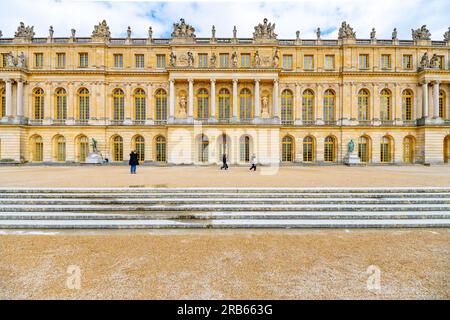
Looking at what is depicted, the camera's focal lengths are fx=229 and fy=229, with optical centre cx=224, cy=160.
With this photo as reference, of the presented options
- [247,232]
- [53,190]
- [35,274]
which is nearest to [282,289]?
[247,232]

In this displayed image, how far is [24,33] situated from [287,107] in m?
36.9

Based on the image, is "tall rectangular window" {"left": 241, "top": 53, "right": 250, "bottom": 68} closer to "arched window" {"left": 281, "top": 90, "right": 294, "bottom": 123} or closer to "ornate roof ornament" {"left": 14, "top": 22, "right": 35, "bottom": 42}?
"arched window" {"left": 281, "top": 90, "right": 294, "bottom": 123}

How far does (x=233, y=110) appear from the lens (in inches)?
1166

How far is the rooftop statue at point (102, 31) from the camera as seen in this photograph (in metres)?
30.5

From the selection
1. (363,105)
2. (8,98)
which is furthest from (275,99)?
(8,98)

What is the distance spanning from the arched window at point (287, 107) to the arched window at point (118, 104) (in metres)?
21.7

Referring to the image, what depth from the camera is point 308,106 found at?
3158 cm

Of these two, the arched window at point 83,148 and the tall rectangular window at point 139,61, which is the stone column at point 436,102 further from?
the arched window at point 83,148

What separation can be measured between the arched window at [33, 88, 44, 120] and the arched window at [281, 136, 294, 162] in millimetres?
32756

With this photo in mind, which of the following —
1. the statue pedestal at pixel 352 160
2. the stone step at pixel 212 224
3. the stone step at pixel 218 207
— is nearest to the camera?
the stone step at pixel 212 224

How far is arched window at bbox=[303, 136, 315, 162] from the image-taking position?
103 feet

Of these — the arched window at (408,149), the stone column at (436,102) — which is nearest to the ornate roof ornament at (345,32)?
the stone column at (436,102)

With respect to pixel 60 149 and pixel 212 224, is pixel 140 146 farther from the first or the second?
pixel 212 224

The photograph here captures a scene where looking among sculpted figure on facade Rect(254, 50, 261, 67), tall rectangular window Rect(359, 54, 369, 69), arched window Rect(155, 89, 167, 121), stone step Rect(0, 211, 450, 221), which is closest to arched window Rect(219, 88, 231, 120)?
sculpted figure on facade Rect(254, 50, 261, 67)
